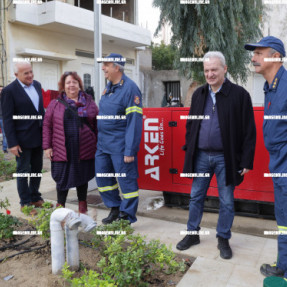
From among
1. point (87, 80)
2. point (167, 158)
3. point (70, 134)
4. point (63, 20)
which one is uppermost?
point (63, 20)

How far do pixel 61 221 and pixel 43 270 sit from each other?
52 centimetres

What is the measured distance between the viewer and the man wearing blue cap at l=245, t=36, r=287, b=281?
2402 millimetres

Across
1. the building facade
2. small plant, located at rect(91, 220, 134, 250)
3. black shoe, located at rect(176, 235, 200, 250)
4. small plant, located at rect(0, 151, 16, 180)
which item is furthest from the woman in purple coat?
the building facade

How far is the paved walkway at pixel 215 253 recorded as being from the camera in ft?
8.49

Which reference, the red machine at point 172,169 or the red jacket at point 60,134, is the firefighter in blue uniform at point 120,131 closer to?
the red jacket at point 60,134

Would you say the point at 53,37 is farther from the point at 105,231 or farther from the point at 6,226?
the point at 105,231

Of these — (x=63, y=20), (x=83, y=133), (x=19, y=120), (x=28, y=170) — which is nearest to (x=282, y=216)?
(x=83, y=133)

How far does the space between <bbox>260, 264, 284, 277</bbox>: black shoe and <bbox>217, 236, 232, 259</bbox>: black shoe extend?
34 centimetres

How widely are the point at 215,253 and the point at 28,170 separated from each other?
2.56m

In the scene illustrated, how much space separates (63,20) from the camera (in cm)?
1151

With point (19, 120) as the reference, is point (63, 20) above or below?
above

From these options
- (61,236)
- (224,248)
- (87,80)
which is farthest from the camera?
(87,80)

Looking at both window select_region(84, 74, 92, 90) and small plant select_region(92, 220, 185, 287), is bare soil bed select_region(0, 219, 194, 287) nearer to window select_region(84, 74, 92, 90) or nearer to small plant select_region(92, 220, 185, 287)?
small plant select_region(92, 220, 185, 287)

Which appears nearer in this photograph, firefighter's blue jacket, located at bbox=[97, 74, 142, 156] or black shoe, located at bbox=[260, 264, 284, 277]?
black shoe, located at bbox=[260, 264, 284, 277]
